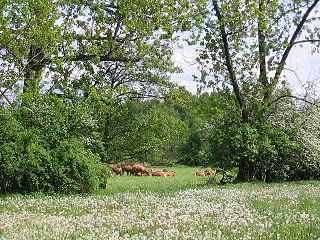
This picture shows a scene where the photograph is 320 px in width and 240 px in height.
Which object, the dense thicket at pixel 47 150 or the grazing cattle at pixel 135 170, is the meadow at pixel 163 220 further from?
the grazing cattle at pixel 135 170

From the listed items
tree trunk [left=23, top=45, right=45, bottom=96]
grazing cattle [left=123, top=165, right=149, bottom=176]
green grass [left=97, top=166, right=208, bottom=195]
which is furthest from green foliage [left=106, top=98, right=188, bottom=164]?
grazing cattle [left=123, top=165, right=149, bottom=176]

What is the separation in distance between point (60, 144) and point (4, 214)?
7.99 meters

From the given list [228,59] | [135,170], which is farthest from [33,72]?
[135,170]

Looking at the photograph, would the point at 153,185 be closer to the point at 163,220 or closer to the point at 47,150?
the point at 47,150

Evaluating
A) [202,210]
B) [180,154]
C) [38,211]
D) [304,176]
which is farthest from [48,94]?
[180,154]

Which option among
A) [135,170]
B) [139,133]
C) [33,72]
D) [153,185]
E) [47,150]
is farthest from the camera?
[135,170]

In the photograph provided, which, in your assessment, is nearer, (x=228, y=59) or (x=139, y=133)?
(x=228, y=59)

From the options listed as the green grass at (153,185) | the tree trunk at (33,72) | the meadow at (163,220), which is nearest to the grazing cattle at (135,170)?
the green grass at (153,185)

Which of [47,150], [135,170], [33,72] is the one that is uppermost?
[33,72]

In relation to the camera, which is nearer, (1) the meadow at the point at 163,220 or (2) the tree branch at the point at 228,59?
(1) the meadow at the point at 163,220

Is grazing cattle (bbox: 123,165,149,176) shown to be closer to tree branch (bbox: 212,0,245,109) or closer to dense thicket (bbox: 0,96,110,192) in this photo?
tree branch (bbox: 212,0,245,109)

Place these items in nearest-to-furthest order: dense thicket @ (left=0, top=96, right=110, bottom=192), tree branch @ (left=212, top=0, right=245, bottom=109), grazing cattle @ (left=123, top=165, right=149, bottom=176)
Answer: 1. dense thicket @ (left=0, top=96, right=110, bottom=192)
2. tree branch @ (left=212, top=0, right=245, bottom=109)
3. grazing cattle @ (left=123, top=165, right=149, bottom=176)

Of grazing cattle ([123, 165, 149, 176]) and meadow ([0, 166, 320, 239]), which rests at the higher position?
grazing cattle ([123, 165, 149, 176])

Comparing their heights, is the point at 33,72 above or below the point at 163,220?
above
